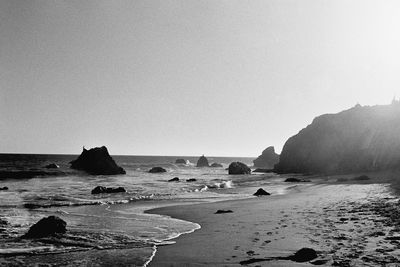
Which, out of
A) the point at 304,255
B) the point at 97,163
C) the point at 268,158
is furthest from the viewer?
the point at 268,158

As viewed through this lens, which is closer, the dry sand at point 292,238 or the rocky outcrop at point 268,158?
the dry sand at point 292,238

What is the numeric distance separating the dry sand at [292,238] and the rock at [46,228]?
14.0 feet

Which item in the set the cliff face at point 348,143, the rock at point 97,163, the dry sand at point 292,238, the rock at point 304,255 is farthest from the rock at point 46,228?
the rock at point 97,163

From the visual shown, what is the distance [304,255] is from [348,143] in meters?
60.5

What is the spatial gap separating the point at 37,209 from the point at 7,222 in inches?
210

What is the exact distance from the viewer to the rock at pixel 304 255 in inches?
314

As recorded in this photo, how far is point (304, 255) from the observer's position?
807cm

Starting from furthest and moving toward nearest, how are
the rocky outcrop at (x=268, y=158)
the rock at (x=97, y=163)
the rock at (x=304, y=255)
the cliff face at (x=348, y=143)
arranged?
the rocky outcrop at (x=268, y=158)
the rock at (x=97, y=163)
the cliff face at (x=348, y=143)
the rock at (x=304, y=255)

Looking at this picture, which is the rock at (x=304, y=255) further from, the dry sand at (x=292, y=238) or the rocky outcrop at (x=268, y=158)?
the rocky outcrop at (x=268, y=158)

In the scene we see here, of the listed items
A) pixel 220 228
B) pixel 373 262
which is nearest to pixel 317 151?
pixel 220 228

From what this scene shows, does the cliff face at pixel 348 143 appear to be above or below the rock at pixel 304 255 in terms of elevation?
above

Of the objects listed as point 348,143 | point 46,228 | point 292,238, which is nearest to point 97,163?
point 348,143

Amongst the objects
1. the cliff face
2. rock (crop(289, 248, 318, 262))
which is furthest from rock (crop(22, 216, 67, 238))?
the cliff face

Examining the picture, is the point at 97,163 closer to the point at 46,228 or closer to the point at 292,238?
the point at 46,228
